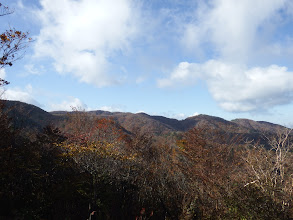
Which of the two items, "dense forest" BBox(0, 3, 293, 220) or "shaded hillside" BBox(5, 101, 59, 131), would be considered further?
"shaded hillside" BBox(5, 101, 59, 131)

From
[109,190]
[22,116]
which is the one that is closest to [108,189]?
[109,190]

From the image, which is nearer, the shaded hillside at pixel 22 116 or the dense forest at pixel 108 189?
the dense forest at pixel 108 189

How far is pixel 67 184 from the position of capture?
820 centimetres

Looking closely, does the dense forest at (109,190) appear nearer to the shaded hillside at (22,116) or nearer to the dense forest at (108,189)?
the dense forest at (108,189)

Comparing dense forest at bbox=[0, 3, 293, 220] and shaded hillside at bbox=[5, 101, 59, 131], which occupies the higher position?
shaded hillside at bbox=[5, 101, 59, 131]

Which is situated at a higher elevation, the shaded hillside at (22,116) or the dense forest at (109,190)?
the shaded hillside at (22,116)

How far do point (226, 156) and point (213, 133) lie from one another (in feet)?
11.9

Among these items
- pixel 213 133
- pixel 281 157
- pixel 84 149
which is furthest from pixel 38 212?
pixel 213 133

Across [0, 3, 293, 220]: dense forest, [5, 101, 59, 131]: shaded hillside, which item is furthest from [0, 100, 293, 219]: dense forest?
[5, 101, 59, 131]: shaded hillside

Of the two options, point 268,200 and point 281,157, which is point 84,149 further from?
point 281,157

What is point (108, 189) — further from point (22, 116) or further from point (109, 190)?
point (22, 116)

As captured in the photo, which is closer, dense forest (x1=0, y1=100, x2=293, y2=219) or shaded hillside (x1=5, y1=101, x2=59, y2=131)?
dense forest (x1=0, y1=100, x2=293, y2=219)

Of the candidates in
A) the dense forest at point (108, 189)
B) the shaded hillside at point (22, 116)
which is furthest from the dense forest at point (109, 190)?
the shaded hillside at point (22, 116)

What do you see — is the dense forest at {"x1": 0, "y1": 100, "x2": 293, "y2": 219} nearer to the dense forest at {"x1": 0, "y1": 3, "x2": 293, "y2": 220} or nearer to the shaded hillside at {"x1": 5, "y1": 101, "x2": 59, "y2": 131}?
the dense forest at {"x1": 0, "y1": 3, "x2": 293, "y2": 220}
